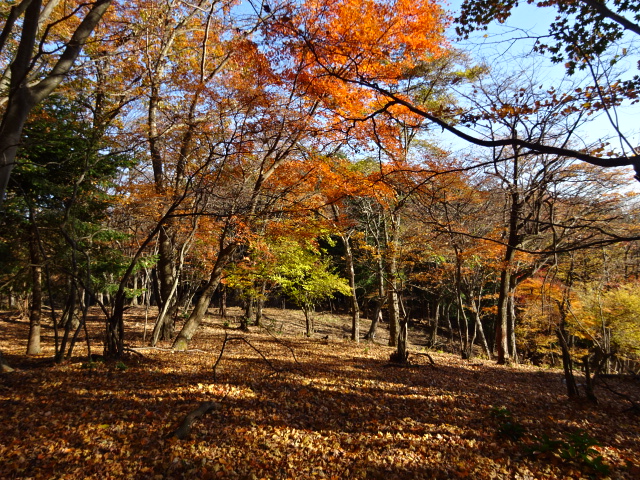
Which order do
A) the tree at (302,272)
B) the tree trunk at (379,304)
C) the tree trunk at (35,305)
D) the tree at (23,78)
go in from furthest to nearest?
1. the tree trunk at (379,304)
2. the tree at (302,272)
3. the tree trunk at (35,305)
4. the tree at (23,78)

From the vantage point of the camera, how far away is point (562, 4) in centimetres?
399

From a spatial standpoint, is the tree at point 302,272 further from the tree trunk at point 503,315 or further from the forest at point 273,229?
the tree trunk at point 503,315

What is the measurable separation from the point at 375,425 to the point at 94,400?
4.11 metres

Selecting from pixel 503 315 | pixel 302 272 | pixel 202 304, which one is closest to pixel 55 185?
pixel 202 304

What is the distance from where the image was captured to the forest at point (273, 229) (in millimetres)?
4031

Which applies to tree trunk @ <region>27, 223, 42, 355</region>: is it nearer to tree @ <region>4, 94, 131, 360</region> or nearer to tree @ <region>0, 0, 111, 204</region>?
tree @ <region>4, 94, 131, 360</region>

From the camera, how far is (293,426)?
479 centimetres

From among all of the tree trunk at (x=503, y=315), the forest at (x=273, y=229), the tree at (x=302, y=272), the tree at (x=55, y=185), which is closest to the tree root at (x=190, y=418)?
the forest at (x=273, y=229)

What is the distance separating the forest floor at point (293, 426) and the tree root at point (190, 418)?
0.23ft

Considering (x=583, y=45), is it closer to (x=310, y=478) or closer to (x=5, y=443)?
(x=310, y=478)

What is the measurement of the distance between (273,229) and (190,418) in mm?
7779

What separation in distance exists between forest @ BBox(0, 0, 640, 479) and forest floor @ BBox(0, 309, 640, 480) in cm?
4

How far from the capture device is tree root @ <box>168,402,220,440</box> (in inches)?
163

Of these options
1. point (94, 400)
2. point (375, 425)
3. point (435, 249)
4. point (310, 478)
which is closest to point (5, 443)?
point (94, 400)
